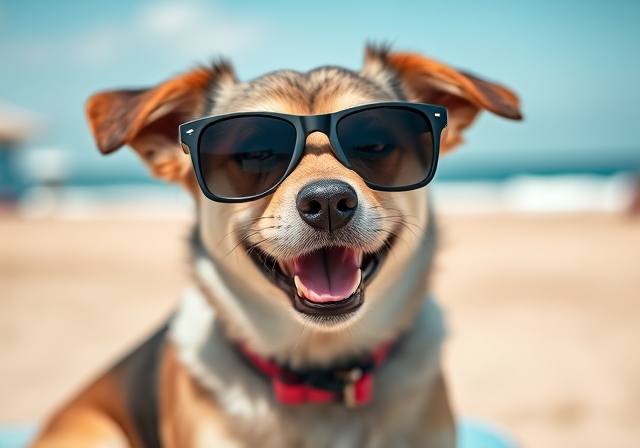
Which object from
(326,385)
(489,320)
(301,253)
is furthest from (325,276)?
(489,320)

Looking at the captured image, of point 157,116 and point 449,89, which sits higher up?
point 449,89

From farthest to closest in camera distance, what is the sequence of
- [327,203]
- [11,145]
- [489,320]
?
[11,145] < [489,320] < [327,203]

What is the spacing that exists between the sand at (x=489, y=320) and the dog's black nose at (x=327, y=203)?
0.59 meters

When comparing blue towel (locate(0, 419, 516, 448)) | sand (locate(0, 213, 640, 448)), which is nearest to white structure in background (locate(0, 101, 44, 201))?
sand (locate(0, 213, 640, 448))

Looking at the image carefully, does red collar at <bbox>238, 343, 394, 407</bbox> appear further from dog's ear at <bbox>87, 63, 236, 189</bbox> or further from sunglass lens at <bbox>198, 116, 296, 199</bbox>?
dog's ear at <bbox>87, 63, 236, 189</bbox>

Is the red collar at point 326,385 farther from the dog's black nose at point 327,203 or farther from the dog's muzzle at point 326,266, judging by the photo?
the dog's black nose at point 327,203

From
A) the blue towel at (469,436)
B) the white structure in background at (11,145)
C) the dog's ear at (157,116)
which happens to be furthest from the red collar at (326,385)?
the white structure in background at (11,145)

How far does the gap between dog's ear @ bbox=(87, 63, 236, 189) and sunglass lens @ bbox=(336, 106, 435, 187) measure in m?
0.62

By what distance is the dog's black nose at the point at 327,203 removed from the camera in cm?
169

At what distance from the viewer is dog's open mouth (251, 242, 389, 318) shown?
1.78 metres

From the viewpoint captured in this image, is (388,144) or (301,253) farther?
(388,144)

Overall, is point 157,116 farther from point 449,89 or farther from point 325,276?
point 449,89

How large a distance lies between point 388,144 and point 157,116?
2.60ft

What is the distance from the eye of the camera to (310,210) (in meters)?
1.73
